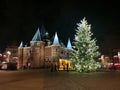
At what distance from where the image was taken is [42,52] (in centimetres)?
9925

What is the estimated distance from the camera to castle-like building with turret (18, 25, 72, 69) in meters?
94.7

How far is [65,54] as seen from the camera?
103688 millimetres

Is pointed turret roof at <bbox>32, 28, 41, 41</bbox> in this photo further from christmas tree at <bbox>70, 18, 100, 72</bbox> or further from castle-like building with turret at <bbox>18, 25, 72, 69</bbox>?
christmas tree at <bbox>70, 18, 100, 72</bbox>

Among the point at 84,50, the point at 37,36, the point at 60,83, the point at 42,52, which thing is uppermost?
the point at 37,36

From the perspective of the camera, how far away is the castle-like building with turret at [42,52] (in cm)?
9469

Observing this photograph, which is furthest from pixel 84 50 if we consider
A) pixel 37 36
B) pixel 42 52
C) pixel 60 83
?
pixel 37 36

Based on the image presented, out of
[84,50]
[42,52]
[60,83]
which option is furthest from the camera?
[42,52]

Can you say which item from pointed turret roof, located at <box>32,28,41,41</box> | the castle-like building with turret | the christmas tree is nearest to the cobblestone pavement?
the christmas tree

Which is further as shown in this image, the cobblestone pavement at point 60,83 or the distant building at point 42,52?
the distant building at point 42,52

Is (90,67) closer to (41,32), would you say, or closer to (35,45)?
(35,45)

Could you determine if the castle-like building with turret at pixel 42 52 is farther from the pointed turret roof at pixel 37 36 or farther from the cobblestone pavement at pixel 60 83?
the cobblestone pavement at pixel 60 83

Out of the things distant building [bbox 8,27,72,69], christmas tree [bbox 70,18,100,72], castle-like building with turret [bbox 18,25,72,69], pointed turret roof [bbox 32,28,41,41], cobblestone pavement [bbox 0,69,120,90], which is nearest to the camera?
cobblestone pavement [bbox 0,69,120,90]

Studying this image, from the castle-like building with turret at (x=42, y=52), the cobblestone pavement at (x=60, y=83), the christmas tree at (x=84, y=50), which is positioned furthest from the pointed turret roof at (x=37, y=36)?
the cobblestone pavement at (x=60, y=83)

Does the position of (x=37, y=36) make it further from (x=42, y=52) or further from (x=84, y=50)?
(x=84, y=50)
